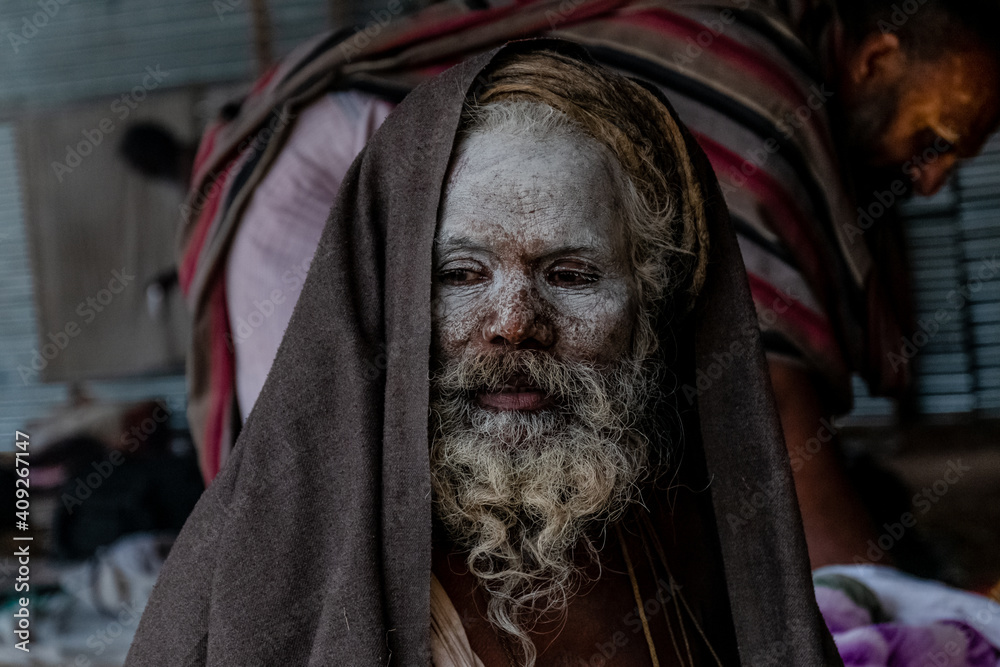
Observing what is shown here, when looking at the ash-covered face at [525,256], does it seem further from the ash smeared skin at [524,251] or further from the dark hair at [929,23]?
the dark hair at [929,23]

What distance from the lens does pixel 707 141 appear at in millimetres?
2627

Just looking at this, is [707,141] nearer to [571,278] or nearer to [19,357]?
[571,278]

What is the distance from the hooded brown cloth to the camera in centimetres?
134

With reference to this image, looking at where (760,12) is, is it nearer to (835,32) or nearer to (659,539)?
(835,32)

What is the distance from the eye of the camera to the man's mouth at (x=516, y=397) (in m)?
1.56

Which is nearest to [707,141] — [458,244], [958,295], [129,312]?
[958,295]

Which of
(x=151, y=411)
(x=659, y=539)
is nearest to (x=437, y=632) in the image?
(x=659, y=539)

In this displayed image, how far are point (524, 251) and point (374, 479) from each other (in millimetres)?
483

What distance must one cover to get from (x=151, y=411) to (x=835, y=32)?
2511mm

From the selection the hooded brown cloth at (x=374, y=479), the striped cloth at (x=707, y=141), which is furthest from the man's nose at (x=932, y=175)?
the hooded brown cloth at (x=374, y=479)

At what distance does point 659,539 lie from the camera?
1.72 metres

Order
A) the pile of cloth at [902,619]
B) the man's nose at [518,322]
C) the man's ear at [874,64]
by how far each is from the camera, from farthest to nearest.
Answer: the man's ear at [874,64], the pile of cloth at [902,619], the man's nose at [518,322]

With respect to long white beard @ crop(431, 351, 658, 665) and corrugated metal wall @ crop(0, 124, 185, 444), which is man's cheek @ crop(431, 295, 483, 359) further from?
corrugated metal wall @ crop(0, 124, 185, 444)

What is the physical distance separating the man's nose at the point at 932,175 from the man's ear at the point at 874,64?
297 millimetres
